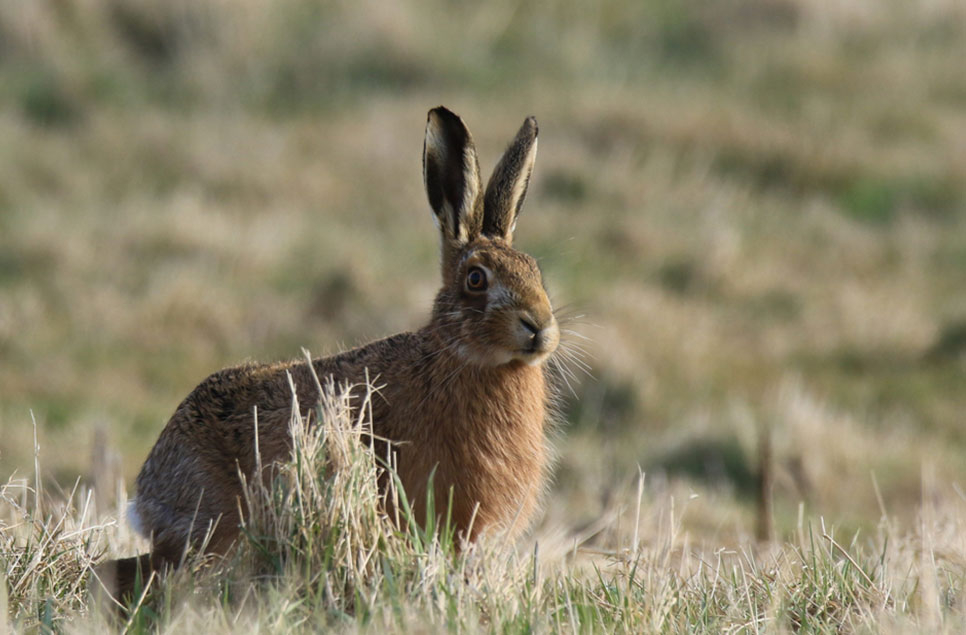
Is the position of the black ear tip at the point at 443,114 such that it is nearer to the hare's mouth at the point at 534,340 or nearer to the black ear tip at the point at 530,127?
the black ear tip at the point at 530,127

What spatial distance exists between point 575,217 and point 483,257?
7.99 metres

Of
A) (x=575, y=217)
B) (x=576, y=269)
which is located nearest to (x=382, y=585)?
(x=576, y=269)

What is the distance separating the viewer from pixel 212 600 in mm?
3344

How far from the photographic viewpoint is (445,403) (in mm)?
4160

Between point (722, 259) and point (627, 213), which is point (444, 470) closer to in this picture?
point (722, 259)

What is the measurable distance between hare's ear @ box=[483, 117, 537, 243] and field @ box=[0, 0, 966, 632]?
2.35ft

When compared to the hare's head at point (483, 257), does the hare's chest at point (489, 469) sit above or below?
below

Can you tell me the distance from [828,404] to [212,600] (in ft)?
21.9

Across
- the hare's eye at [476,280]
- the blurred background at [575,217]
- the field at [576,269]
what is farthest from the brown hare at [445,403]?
the blurred background at [575,217]

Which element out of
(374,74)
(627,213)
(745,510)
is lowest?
(745,510)

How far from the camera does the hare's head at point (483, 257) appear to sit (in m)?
4.09

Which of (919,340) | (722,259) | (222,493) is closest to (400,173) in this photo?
(722,259)

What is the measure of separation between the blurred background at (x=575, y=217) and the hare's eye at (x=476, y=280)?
58.5 inches

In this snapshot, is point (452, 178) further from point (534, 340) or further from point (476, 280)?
point (534, 340)
